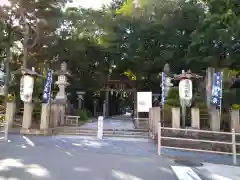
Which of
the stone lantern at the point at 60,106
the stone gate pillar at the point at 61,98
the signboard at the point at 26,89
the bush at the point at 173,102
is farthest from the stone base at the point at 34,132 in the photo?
the bush at the point at 173,102

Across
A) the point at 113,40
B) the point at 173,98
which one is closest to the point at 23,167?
the point at 173,98

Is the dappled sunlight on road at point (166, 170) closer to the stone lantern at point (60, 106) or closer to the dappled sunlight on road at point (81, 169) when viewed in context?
the dappled sunlight on road at point (81, 169)

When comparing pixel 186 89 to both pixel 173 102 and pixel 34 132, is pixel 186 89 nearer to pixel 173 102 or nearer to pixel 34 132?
pixel 173 102

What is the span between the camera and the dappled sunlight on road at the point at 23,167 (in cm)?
546

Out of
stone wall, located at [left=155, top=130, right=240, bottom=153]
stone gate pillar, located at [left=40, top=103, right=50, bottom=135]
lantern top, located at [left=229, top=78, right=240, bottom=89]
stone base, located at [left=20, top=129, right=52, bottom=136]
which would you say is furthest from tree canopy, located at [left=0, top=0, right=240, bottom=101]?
stone base, located at [left=20, top=129, right=52, bottom=136]

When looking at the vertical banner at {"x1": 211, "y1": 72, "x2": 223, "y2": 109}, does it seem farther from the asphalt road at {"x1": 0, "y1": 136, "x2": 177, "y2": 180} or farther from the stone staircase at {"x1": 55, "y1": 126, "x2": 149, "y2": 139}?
the asphalt road at {"x1": 0, "y1": 136, "x2": 177, "y2": 180}

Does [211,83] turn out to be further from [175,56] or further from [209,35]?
[175,56]

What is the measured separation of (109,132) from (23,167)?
799 cm

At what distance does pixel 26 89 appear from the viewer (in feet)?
43.7

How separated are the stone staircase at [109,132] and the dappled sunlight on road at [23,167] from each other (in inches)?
268

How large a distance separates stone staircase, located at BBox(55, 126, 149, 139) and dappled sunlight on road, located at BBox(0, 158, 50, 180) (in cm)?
680

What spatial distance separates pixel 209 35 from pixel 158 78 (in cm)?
756

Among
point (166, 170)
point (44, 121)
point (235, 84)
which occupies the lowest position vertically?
point (166, 170)

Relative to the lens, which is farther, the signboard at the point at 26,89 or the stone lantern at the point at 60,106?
the stone lantern at the point at 60,106
